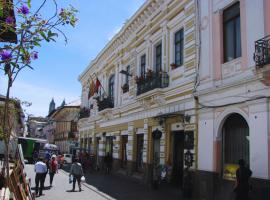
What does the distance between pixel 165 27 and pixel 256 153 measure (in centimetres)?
976

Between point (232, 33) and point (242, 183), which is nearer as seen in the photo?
point (242, 183)

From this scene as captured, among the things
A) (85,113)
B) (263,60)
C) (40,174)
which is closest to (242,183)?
(263,60)

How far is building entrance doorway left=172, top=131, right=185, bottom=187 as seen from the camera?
18172 millimetres

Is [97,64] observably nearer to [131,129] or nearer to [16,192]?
[131,129]

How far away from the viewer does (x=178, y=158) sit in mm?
18516

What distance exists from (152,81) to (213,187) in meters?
7.03

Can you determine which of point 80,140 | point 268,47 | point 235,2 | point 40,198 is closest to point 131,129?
point 40,198

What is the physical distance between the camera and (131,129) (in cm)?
2425

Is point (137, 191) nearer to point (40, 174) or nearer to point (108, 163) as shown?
point (40, 174)

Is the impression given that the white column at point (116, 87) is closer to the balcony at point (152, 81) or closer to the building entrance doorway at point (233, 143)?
the balcony at point (152, 81)

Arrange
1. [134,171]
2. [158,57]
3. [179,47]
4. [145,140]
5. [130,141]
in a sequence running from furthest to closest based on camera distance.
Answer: [130,141], [134,171], [145,140], [158,57], [179,47]

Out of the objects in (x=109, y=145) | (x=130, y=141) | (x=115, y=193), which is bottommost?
(x=115, y=193)

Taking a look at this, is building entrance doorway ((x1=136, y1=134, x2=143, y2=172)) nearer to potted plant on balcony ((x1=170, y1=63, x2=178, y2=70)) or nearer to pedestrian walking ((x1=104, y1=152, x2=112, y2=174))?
pedestrian walking ((x1=104, y1=152, x2=112, y2=174))

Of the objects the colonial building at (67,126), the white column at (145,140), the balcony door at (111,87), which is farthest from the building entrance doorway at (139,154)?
the colonial building at (67,126)
